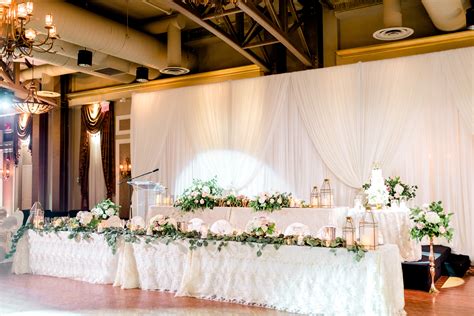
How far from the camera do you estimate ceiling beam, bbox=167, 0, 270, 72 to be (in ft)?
23.0

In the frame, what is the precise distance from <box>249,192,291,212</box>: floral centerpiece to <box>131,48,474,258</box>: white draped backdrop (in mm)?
1987

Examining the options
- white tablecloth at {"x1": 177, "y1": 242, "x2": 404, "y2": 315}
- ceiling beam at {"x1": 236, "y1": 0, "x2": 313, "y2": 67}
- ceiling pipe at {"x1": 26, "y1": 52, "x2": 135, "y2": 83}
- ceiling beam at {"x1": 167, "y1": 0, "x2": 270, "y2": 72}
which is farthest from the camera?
ceiling pipe at {"x1": 26, "y1": 52, "x2": 135, "y2": 83}

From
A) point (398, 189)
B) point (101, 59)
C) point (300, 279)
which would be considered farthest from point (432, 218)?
point (101, 59)

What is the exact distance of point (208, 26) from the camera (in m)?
7.76

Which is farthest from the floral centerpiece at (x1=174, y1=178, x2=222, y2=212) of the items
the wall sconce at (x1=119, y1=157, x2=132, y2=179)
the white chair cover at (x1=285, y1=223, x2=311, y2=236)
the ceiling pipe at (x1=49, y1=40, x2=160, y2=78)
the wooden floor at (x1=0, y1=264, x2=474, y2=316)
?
the wall sconce at (x1=119, y1=157, x2=132, y2=179)

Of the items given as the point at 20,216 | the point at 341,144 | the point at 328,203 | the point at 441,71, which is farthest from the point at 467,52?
the point at 20,216

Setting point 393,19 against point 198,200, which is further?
point 198,200

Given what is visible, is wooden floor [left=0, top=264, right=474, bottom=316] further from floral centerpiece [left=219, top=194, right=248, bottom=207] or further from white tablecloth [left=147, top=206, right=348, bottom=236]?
floral centerpiece [left=219, top=194, right=248, bottom=207]

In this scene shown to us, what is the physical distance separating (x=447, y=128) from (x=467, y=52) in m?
1.27

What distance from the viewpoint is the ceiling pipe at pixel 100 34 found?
7738 mm

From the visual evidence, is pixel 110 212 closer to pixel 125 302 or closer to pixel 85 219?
pixel 85 219

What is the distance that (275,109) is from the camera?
9617mm

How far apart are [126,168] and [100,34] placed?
478 cm

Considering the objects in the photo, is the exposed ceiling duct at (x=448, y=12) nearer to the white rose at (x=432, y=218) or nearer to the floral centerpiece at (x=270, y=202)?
the white rose at (x=432, y=218)
